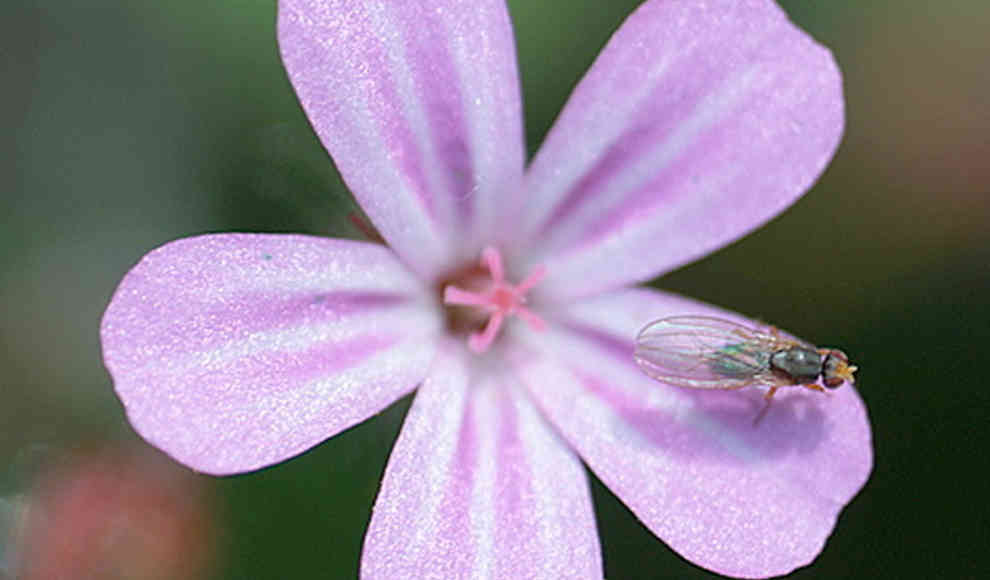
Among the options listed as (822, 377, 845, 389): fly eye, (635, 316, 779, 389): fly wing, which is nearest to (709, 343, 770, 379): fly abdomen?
(635, 316, 779, 389): fly wing

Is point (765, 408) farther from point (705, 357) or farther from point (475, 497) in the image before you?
point (475, 497)

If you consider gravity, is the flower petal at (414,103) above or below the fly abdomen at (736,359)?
above

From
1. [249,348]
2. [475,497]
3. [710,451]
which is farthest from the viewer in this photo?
[710,451]

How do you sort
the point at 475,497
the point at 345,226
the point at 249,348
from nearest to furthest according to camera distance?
the point at 249,348 → the point at 475,497 → the point at 345,226

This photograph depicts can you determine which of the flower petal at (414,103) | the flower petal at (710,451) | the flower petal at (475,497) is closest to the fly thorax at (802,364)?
the flower petal at (710,451)

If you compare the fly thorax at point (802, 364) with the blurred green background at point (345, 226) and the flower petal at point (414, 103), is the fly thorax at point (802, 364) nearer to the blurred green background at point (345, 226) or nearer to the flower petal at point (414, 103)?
the flower petal at point (414, 103)

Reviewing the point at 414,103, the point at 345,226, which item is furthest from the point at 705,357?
the point at 345,226

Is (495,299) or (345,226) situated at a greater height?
(345,226)

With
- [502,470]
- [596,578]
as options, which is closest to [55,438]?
[502,470]
